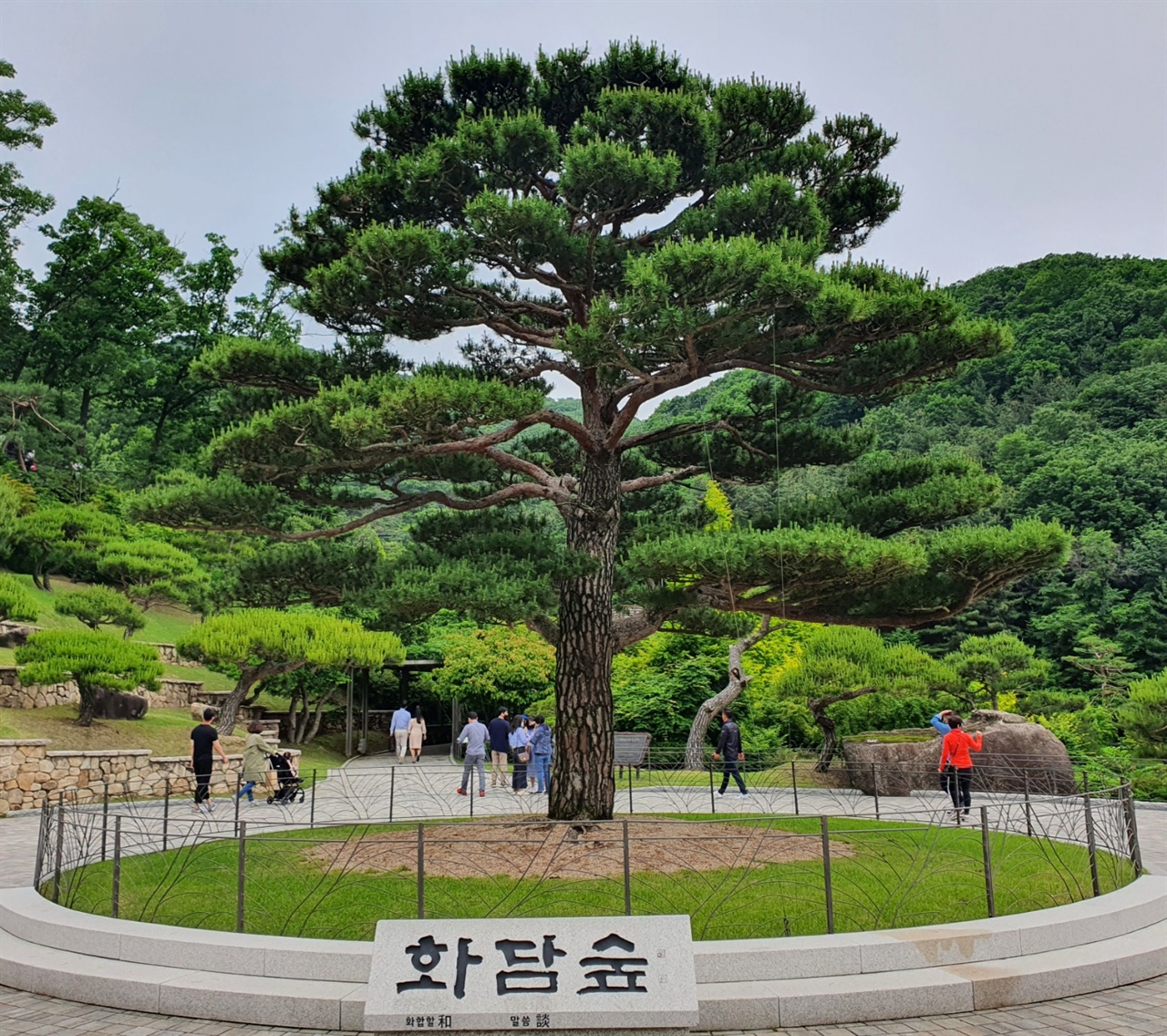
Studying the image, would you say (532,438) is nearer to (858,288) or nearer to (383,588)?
(383,588)

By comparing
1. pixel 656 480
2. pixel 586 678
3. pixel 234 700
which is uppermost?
pixel 656 480

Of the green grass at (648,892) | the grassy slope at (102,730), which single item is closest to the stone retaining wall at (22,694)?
the grassy slope at (102,730)

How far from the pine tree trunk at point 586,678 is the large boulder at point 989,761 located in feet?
22.0

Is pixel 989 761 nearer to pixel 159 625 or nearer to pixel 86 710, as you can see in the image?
pixel 86 710

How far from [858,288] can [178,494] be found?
6.53m

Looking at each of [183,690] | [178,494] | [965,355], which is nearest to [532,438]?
[178,494]

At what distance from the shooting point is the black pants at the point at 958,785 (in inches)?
460

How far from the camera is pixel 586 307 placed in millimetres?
10289

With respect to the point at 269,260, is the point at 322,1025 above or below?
below

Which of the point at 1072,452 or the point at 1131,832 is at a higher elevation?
the point at 1072,452

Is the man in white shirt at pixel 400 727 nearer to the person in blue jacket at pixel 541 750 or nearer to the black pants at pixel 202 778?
the person in blue jacket at pixel 541 750

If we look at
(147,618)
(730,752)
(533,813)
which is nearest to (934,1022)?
(533,813)

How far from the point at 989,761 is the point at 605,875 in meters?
9.49

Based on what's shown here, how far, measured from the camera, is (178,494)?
898 centimetres
